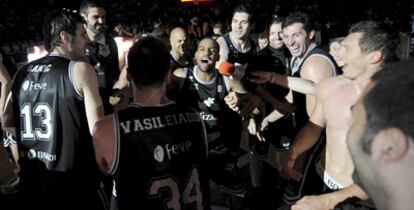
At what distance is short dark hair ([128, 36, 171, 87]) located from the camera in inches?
96.3

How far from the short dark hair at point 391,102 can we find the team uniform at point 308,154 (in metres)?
3.18

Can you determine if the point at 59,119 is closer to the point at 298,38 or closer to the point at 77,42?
the point at 77,42

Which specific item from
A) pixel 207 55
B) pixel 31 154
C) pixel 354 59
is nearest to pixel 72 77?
pixel 31 154

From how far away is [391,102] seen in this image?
1.12 m

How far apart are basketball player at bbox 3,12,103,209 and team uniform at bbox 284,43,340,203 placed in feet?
6.77

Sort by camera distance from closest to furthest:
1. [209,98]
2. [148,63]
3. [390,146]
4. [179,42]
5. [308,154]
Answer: [390,146] → [148,63] → [308,154] → [209,98] → [179,42]

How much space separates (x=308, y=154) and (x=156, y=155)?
2466mm

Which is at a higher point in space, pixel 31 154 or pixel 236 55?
pixel 236 55

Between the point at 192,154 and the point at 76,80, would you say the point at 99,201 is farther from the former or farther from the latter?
the point at 192,154

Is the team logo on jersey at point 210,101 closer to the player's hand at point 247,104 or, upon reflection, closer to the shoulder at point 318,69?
the player's hand at point 247,104

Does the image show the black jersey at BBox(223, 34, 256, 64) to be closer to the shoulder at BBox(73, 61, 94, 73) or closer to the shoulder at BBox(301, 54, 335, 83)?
the shoulder at BBox(301, 54, 335, 83)

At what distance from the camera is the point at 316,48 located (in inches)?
180

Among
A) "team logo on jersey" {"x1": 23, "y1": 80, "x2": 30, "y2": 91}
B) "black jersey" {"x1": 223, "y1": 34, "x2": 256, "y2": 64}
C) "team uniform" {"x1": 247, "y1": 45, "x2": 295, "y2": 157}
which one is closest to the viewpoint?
"team logo on jersey" {"x1": 23, "y1": 80, "x2": 30, "y2": 91}

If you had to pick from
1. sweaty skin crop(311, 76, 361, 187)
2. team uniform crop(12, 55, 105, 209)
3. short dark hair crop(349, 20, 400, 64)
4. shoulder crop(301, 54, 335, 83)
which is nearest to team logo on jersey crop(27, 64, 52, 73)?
team uniform crop(12, 55, 105, 209)
